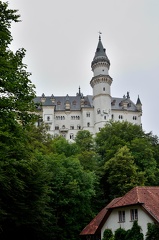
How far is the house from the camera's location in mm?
29125

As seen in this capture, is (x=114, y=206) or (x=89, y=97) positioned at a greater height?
(x=89, y=97)

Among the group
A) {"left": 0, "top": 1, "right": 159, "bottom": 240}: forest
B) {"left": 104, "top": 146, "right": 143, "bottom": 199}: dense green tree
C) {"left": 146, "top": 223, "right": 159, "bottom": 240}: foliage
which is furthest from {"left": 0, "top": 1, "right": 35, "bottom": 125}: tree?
{"left": 104, "top": 146, "right": 143, "bottom": 199}: dense green tree

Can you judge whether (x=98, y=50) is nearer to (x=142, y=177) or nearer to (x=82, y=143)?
(x=82, y=143)

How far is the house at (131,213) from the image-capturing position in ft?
95.6

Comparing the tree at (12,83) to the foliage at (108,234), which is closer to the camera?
the tree at (12,83)

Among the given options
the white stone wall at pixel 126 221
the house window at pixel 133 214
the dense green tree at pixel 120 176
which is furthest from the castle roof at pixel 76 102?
the house window at pixel 133 214

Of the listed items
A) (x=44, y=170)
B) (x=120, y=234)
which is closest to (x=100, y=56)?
(x=120, y=234)

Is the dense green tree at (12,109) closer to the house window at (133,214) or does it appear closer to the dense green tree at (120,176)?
the house window at (133,214)

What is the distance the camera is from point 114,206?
105ft

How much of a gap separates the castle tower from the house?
81.8m

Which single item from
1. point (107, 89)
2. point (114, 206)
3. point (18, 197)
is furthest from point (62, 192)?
point (107, 89)

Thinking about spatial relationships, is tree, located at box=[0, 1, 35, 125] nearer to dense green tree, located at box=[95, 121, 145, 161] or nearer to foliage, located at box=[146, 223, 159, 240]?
foliage, located at box=[146, 223, 159, 240]

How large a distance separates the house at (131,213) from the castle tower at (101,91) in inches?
3222

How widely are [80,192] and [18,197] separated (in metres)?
14.6
